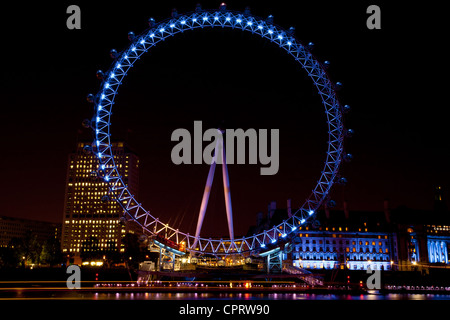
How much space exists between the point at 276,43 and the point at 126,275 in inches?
1440

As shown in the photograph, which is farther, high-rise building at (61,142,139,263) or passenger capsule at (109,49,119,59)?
high-rise building at (61,142,139,263)

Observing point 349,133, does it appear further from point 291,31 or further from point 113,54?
point 113,54

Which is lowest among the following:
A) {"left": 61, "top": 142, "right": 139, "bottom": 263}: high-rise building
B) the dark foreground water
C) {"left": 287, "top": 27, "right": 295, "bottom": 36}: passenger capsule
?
the dark foreground water

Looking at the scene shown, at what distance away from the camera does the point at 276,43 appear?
157 feet

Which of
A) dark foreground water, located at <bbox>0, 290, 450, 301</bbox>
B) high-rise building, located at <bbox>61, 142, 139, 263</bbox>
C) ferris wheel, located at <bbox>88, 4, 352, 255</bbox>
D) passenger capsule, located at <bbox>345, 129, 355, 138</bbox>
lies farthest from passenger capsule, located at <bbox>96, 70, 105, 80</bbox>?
high-rise building, located at <bbox>61, 142, 139, 263</bbox>

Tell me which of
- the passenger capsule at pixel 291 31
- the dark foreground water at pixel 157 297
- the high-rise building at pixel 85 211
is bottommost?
the dark foreground water at pixel 157 297

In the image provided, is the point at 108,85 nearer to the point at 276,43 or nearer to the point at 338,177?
the point at 276,43

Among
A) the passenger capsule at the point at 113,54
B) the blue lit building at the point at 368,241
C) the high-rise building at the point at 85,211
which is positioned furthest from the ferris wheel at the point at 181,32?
Answer: the high-rise building at the point at 85,211

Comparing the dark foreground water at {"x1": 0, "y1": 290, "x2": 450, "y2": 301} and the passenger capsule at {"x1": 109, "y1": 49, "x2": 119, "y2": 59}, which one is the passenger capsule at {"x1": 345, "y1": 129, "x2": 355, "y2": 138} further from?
the passenger capsule at {"x1": 109, "y1": 49, "x2": 119, "y2": 59}

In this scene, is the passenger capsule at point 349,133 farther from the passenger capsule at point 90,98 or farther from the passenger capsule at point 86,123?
the passenger capsule at point 86,123

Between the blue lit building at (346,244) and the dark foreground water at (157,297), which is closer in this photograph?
the dark foreground water at (157,297)

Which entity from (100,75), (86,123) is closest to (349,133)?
(100,75)

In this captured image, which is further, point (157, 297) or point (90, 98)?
point (90, 98)
